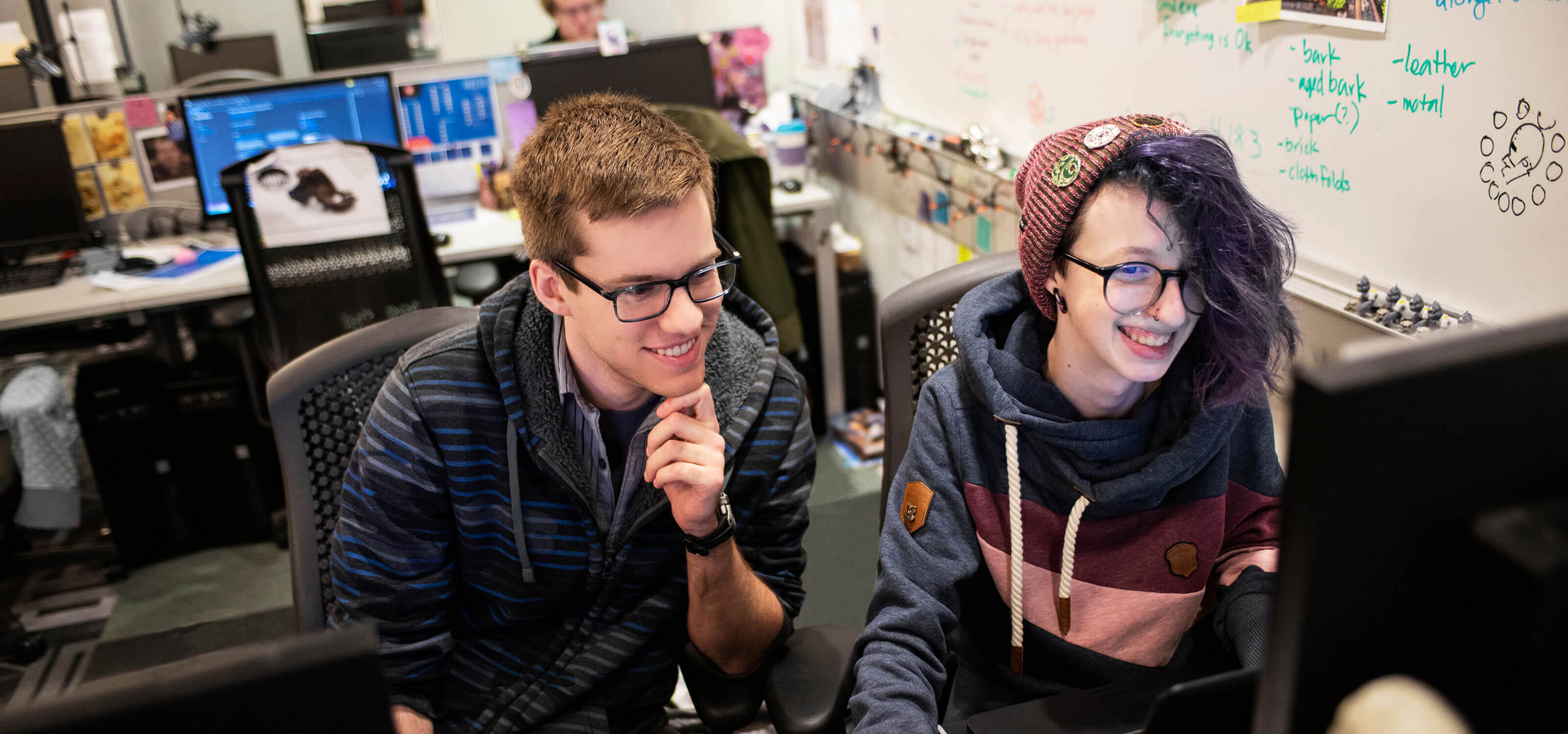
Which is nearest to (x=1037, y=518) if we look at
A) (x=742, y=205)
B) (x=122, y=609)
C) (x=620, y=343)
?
(x=620, y=343)

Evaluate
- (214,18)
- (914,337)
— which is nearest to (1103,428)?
(914,337)

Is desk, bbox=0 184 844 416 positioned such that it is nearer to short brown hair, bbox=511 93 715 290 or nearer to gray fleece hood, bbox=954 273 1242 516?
short brown hair, bbox=511 93 715 290

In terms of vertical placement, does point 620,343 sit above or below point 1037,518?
above

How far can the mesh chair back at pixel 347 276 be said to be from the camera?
2.27 meters

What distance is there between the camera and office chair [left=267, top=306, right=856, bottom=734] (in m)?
1.15

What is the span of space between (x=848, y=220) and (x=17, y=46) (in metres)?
2.68

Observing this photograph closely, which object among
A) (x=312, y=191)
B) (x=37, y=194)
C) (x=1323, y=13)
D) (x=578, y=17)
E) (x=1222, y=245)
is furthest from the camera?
(x=578, y=17)

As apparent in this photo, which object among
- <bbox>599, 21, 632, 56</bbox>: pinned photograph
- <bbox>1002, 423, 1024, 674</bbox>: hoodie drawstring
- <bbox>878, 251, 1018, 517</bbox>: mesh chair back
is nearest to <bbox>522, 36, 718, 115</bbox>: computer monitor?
<bbox>599, 21, 632, 56</bbox>: pinned photograph

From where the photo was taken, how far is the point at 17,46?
3143 mm

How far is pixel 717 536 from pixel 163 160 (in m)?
2.74

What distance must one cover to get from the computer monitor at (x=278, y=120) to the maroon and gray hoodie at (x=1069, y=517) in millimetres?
2273

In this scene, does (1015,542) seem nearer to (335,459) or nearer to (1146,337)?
(1146,337)

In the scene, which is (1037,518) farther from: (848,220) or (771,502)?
(848,220)

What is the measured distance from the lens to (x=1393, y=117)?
127 cm
